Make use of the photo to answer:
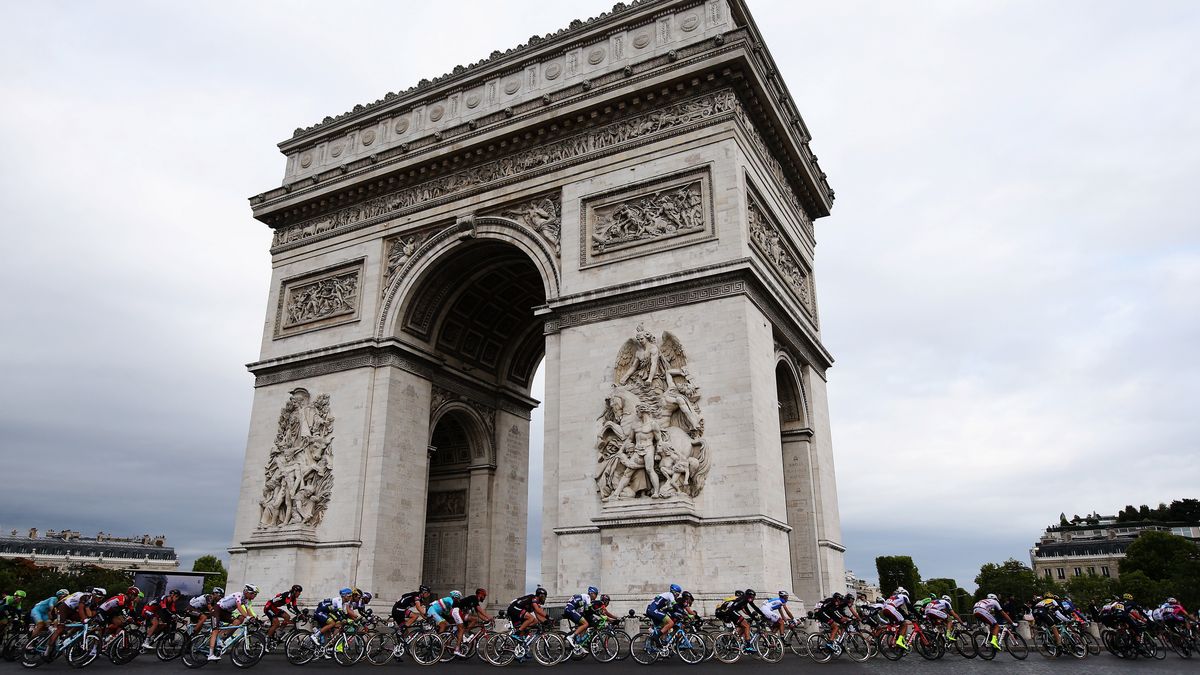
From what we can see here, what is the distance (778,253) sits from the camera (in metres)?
22.5

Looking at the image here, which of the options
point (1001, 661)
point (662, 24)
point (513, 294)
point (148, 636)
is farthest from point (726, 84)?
point (148, 636)

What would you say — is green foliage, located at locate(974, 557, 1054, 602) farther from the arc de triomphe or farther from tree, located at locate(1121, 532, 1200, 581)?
the arc de triomphe

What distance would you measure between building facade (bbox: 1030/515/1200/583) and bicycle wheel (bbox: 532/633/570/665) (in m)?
77.3

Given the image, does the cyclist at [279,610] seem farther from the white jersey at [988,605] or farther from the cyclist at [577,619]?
the white jersey at [988,605]

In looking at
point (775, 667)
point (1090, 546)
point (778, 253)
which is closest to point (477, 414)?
point (778, 253)

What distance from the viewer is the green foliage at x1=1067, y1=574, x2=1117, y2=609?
56.3m

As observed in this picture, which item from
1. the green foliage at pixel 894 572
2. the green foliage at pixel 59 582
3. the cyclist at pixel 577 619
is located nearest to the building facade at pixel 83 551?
the green foliage at pixel 59 582

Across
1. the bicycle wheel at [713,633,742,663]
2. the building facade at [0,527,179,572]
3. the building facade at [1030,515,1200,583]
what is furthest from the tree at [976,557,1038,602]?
the building facade at [0,527,179,572]

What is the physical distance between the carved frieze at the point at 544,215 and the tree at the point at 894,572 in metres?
46.4

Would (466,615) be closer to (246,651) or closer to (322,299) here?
(246,651)

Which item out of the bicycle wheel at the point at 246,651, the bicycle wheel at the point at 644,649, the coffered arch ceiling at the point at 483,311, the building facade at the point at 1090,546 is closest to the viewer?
the bicycle wheel at the point at 644,649

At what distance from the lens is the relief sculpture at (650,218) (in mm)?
19844

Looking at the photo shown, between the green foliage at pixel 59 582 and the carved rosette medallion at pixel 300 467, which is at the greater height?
the carved rosette medallion at pixel 300 467

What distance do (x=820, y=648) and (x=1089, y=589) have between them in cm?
5635
